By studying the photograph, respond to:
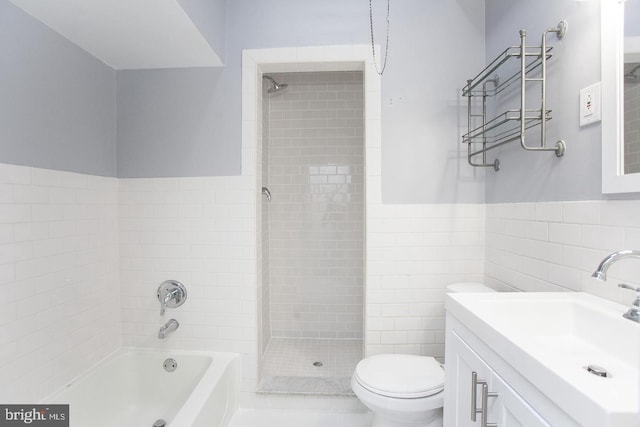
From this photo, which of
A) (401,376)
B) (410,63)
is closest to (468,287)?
(401,376)

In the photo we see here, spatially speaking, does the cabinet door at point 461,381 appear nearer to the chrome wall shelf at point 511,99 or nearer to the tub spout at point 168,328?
the chrome wall shelf at point 511,99

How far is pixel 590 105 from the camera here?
1109 mm

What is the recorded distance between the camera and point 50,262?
148cm

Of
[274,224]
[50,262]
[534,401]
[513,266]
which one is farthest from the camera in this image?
[274,224]

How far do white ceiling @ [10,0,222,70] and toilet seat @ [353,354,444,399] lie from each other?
76.5 inches

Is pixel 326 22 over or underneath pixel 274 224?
over

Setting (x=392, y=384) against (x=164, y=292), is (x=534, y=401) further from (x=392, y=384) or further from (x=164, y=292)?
(x=164, y=292)

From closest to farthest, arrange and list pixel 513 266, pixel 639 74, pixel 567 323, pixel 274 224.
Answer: pixel 639 74 → pixel 567 323 → pixel 513 266 → pixel 274 224

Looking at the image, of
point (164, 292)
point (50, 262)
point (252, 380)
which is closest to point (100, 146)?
point (50, 262)

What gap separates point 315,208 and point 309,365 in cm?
129

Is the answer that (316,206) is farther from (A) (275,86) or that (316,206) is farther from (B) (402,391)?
(B) (402,391)

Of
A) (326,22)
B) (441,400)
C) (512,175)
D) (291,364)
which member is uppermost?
(326,22)

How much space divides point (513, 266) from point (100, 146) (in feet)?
8.14

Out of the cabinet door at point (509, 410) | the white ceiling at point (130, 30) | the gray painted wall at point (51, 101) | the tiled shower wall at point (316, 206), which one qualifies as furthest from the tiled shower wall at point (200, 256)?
the cabinet door at point (509, 410)
